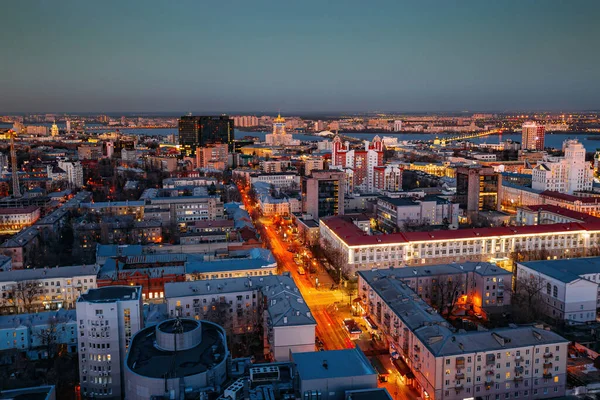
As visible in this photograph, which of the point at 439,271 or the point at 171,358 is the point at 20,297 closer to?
the point at 171,358

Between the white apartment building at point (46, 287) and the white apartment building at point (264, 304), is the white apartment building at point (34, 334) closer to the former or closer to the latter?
the white apartment building at point (46, 287)

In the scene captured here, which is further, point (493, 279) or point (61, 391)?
point (493, 279)

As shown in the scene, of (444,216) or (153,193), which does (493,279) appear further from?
(153,193)

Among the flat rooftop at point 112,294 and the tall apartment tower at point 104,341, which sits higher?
the flat rooftop at point 112,294

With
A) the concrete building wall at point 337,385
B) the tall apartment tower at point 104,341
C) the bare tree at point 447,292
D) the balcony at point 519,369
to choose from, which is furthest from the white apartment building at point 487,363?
the tall apartment tower at point 104,341

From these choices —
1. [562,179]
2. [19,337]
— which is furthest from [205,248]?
[562,179]
